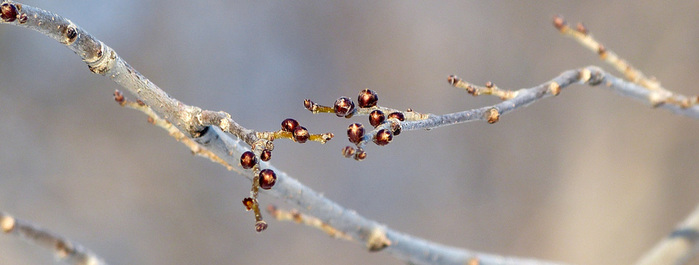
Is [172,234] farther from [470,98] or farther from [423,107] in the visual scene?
[470,98]

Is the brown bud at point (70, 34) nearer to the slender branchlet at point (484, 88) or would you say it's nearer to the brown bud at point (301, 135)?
the brown bud at point (301, 135)

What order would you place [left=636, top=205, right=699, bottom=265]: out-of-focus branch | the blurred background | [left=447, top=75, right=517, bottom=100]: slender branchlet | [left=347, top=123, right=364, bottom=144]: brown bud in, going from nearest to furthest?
[left=347, top=123, right=364, bottom=144]: brown bud → [left=447, top=75, right=517, bottom=100]: slender branchlet → [left=636, top=205, right=699, bottom=265]: out-of-focus branch → the blurred background

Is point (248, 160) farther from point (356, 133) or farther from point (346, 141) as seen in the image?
point (346, 141)

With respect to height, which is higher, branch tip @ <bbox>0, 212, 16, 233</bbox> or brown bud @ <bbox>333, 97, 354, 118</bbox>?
brown bud @ <bbox>333, 97, 354, 118</bbox>

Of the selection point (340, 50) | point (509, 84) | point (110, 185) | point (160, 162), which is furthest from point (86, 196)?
point (509, 84)

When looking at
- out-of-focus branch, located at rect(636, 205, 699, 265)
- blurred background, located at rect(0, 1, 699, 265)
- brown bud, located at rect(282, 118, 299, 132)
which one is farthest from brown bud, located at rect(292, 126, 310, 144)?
blurred background, located at rect(0, 1, 699, 265)

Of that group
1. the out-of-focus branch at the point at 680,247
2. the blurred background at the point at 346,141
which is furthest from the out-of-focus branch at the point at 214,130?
the blurred background at the point at 346,141

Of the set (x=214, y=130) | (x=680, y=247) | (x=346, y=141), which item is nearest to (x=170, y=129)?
(x=214, y=130)

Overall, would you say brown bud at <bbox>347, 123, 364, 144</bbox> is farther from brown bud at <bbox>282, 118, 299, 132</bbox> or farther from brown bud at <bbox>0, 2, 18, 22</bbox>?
brown bud at <bbox>0, 2, 18, 22</bbox>

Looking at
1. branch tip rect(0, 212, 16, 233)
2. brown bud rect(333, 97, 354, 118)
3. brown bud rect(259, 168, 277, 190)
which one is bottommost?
brown bud rect(259, 168, 277, 190)
